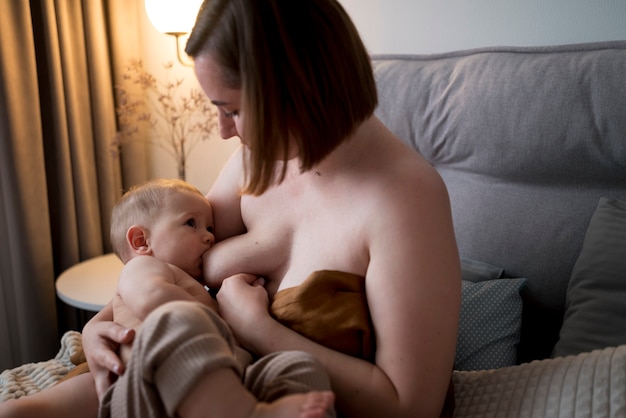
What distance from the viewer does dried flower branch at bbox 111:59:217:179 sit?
8.07 feet

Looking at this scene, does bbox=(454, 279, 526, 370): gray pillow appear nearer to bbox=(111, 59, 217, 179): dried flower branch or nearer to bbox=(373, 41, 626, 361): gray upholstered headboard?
bbox=(373, 41, 626, 361): gray upholstered headboard

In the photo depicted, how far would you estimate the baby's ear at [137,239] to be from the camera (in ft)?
4.37

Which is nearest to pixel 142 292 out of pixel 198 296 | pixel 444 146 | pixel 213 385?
pixel 198 296

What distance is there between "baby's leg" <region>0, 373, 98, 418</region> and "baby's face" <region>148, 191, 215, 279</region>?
0.29 m

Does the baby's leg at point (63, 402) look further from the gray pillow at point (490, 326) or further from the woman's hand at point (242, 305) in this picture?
the gray pillow at point (490, 326)

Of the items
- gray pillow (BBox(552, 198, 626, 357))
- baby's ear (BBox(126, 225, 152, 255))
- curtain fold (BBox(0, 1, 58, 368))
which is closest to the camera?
gray pillow (BBox(552, 198, 626, 357))

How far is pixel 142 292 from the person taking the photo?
1.08m

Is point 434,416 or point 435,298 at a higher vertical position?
point 435,298

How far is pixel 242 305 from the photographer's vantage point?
1.09m

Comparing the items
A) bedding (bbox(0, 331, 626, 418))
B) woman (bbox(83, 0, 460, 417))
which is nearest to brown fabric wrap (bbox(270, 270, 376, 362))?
woman (bbox(83, 0, 460, 417))

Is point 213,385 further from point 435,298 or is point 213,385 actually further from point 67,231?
point 67,231

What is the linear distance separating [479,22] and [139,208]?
1149 millimetres

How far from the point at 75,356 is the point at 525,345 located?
1023 mm

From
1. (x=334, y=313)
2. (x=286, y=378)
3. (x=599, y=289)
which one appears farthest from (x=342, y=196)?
(x=599, y=289)
